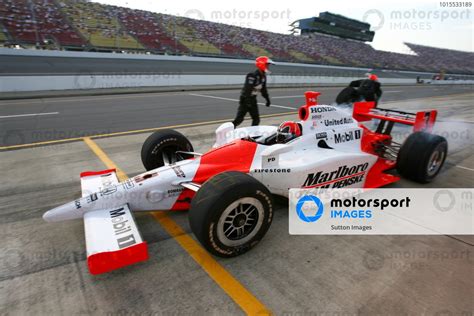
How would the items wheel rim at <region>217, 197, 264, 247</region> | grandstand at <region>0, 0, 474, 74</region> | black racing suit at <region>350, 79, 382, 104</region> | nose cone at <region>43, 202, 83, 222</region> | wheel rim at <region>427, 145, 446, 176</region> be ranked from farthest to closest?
grandstand at <region>0, 0, 474, 74</region> < black racing suit at <region>350, 79, 382, 104</region> < wheel rim at <region>427, 145, 446, 176</region> < nose cone at <region>43, 202, 83, 222</region> < wheel rim at <region>217, 197, 264, 247</region>

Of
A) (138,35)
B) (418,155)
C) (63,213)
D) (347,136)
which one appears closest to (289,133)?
(347,136)

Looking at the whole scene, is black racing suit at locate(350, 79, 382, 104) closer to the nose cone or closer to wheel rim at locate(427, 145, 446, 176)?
wheel rim at locate(427, 145, 446, 176)

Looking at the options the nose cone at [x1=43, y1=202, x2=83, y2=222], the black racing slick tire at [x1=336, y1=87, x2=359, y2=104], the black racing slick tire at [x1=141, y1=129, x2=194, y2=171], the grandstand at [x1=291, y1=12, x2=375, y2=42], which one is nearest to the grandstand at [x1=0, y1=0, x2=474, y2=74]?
the grandstand at [x1=291, y1=12, x2=375, y2=42]

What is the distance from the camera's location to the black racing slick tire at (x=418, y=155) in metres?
4.12

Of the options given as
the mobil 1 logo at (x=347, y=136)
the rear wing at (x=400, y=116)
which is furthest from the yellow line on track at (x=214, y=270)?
the rear wing at (x=400, y=116)

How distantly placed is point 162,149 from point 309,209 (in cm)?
209

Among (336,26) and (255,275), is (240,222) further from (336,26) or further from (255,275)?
(336,26)

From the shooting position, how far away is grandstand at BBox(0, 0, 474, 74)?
25.2 meters

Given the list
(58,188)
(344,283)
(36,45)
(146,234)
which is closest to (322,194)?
(344,283)

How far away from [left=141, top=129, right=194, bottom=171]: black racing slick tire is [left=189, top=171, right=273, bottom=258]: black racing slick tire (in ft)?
5.53

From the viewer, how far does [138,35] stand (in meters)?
32.1

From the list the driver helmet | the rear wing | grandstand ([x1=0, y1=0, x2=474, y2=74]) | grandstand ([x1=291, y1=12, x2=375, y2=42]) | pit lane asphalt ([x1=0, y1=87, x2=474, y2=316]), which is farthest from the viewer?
grandstand ([x1=291, y1=12, x2=375, y2=42])

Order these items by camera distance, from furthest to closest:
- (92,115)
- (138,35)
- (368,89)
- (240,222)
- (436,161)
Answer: (138,35), (92,115), (368,89), (436,161), (240,222)

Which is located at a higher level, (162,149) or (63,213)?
(162,149)
